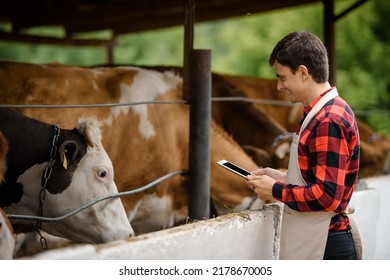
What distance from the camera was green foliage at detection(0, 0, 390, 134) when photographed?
14.1m

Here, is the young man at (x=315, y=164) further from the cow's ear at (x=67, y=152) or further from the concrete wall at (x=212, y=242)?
the cow's ear at (x=67, y=152)

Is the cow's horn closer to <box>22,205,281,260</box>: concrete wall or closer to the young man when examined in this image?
<box>22,205,281,260</box>: concrete wall

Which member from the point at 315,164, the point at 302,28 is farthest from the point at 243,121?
the point at 302,28

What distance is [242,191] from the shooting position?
455 centimetres

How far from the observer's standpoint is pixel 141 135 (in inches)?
185

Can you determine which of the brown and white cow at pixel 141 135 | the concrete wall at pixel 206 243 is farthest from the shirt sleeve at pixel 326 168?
the brown and white cow at pixel 141 135

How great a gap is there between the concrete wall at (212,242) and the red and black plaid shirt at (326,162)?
473 millimetres

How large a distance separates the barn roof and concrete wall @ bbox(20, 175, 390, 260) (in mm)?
3581

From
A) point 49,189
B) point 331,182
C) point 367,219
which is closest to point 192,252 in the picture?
point 331,182

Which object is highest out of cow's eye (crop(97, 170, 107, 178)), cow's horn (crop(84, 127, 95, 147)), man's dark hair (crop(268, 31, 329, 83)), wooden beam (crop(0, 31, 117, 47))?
wooden beam (crop(0, 31, 117, 47))

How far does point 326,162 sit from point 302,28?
1353cm

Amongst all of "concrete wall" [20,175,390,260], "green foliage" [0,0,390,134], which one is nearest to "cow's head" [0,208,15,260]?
"concrete wall" [20,175,390,260]

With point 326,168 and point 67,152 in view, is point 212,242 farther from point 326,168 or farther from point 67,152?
point 67,152
